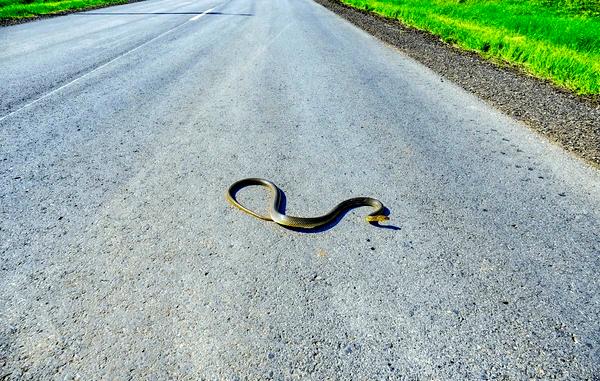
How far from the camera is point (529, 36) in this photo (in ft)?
36.3

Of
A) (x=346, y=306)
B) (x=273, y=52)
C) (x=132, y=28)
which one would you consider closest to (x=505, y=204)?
(x=346, y=306)

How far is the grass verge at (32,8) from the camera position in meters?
16.6

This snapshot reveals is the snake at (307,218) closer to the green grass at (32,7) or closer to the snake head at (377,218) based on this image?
the snake head at (377,218)

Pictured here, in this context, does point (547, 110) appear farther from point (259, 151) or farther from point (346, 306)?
point (346, 306)

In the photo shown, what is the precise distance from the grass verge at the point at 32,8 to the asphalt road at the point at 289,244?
1358cm

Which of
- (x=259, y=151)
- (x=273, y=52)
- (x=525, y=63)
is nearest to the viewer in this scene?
(x=259, y=151)

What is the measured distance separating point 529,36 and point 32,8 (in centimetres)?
2076

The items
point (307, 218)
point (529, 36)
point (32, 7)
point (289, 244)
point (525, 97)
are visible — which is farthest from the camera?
point (32, 7)

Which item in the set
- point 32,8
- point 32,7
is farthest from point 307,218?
point 32,7

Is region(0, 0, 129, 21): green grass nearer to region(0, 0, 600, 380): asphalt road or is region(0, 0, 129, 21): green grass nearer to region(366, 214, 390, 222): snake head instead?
region(0, 0, 600, 380): asphalt road

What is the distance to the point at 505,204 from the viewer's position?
367 cm

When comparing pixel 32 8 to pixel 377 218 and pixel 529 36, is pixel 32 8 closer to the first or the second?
pixel 529 36

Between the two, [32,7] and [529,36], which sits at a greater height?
[32,7]

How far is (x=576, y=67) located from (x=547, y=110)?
2.42 m
